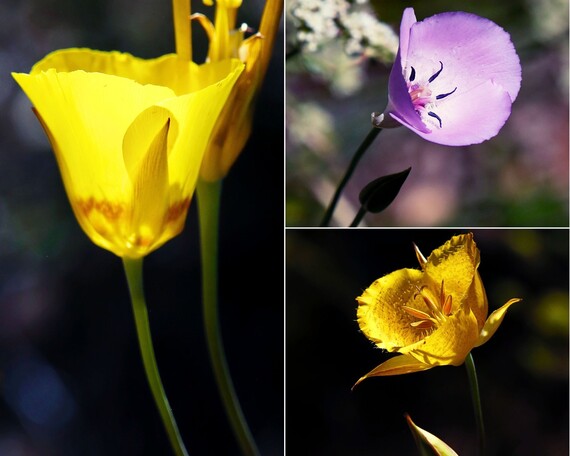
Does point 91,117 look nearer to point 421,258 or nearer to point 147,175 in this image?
point 147,175

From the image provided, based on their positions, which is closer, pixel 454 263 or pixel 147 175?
pixel 147 175

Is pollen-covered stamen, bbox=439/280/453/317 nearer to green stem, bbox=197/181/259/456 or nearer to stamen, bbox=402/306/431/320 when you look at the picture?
stamen, bbox=402/306/431/320

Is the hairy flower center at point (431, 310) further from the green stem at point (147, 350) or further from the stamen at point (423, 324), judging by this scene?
the green stem at point (147, 350)

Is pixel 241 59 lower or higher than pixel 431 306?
higher

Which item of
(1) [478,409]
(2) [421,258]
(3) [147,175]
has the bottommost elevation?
(1) [478,409]

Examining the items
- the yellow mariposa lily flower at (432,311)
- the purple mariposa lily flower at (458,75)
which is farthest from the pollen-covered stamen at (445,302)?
the purple mariposa lily flower at (458,75)

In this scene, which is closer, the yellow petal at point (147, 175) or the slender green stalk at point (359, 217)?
the yellow petal at point (147, 175)

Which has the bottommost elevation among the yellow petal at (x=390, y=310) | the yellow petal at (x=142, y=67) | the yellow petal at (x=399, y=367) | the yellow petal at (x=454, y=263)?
the yellow petal at (x=399, y=367)

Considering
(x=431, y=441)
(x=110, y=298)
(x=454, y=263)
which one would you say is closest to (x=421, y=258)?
(x=454, y=263)
